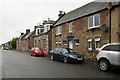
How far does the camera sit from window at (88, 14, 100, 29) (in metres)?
20.9

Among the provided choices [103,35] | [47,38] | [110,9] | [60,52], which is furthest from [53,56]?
[47,38]

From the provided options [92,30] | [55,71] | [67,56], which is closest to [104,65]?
[55,71]

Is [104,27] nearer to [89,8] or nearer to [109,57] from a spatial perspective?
[89,8]

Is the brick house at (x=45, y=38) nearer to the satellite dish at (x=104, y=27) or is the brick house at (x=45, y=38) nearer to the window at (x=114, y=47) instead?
the satellite dish at (x=104, y=27)

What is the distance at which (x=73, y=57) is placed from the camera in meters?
17.7

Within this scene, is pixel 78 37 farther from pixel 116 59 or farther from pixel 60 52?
pixel 116 59

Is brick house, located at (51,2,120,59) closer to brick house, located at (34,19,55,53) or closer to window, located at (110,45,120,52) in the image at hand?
window, located at (110,45,120,52)

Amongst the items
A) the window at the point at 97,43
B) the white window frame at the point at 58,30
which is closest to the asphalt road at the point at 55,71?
the window at the point at 97,43

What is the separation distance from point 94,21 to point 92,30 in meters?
0.99

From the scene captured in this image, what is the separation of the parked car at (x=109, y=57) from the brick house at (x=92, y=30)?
5.22m

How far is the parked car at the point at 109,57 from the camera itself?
1159 cm

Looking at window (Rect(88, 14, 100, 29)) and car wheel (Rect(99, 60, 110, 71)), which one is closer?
car wheel (Rect(99, 60, 110, 71))

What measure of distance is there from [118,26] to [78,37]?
7.69m

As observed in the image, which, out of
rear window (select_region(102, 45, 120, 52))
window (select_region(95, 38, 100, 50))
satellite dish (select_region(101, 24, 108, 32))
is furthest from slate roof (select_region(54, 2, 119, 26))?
rear window (select_region(102, 45, 120, 52))
